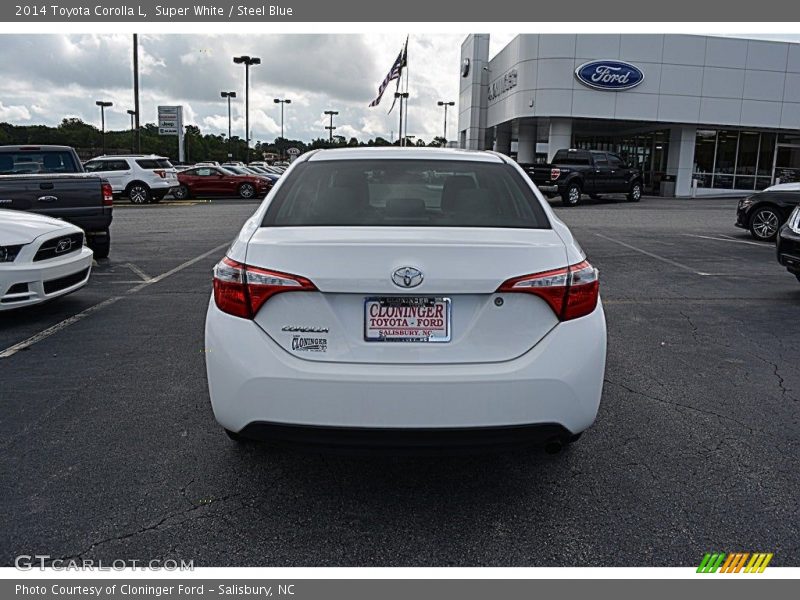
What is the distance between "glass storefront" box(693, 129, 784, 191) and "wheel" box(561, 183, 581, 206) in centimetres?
1238

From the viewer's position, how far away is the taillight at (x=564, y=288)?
2.91 meters

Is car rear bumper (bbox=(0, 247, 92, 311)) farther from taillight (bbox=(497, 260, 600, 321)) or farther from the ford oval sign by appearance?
the ford oval sign

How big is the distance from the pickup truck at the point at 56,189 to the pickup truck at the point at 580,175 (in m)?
16.9

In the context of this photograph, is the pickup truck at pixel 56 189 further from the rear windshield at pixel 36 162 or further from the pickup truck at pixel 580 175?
the pickup truck at pixel 580 175

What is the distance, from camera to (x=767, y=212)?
14047mm

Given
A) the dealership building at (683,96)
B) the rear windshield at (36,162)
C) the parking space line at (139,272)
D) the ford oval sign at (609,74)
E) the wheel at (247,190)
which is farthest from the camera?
the dealership building at (683,96)

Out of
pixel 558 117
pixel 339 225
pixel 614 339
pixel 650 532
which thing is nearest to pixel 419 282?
pixel 339 225

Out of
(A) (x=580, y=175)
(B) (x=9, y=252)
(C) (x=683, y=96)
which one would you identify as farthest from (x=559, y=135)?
(B) (x=9, y=252)

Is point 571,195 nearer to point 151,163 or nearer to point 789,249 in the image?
point 151,163

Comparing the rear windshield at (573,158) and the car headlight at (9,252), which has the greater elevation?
the rear windshield at (573,158)

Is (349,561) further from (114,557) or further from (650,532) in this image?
(650,532)

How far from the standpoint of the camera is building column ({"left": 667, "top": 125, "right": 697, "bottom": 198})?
1334 inches
